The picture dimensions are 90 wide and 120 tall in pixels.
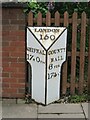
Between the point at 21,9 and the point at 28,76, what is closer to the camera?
the point at 21,9

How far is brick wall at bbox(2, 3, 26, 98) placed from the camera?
5320 millimetres

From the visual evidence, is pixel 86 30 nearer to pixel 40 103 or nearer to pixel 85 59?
pixel 85 59

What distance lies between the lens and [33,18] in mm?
5402

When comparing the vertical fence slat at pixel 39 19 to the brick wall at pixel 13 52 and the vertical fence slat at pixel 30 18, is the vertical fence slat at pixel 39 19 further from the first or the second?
the brick wall at pixel 13 52

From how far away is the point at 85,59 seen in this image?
5.95 metres

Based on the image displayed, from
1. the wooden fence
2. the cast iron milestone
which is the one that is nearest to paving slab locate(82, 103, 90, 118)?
the wooden fence

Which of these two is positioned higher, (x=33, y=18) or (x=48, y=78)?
(x=33, y=18)

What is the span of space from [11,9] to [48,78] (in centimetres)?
120

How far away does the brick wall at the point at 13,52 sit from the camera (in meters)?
5.32

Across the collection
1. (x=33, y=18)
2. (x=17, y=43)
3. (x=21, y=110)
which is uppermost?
(x=33, y=18)

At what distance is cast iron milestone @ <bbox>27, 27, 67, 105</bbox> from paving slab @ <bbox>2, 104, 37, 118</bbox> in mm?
262

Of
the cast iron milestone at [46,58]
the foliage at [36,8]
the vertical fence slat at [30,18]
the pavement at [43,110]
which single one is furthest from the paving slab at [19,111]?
the foliage at [36,8]

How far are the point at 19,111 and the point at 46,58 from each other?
0.90 m

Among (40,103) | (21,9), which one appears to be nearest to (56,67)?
(40,103)
